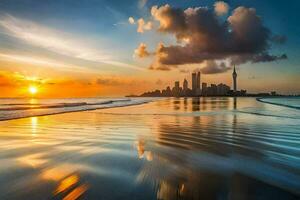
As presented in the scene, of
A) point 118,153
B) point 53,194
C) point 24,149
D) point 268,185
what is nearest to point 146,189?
point 53,194

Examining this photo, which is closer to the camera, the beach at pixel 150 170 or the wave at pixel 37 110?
the beach at pixel 150 170

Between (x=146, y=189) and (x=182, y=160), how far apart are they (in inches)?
88.9

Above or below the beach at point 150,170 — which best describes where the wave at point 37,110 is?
below

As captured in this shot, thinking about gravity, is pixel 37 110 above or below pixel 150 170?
below

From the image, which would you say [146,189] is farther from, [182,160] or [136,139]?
[136,139]

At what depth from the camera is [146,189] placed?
4242 mm

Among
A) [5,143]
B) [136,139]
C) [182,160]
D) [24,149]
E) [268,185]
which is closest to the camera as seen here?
[268,185]

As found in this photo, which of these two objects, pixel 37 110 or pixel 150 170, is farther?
pixel 37 110

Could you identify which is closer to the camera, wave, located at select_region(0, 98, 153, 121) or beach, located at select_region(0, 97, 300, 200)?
beach, located at select_region(0, 97, 300, 200)

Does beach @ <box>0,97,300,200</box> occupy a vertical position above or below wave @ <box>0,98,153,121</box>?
above

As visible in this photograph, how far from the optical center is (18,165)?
5.87 metres

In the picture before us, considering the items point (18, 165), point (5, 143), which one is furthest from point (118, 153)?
point (5, 143)

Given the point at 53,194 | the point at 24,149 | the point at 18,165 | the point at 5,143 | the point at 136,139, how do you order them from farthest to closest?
the point at 136,139 → the point at 5,143 → the point at 24,149 → the point at 18,165 → the point at 53,194

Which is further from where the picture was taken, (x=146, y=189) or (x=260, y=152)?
(x=260, y=152)
